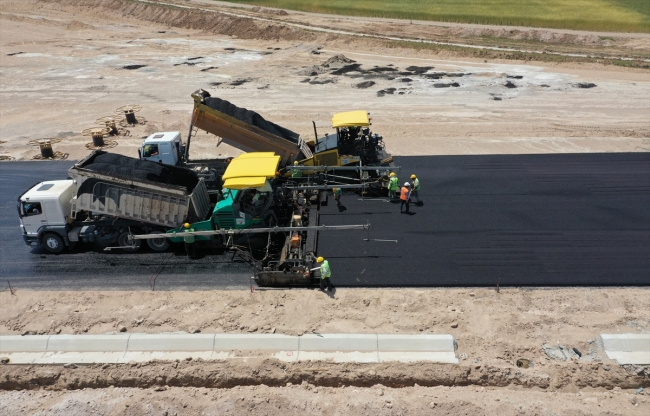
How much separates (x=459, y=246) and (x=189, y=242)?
7.93 metres

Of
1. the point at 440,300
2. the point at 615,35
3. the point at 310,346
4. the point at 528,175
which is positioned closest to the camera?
the point at 310,346

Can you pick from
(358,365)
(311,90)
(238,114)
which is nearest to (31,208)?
(238,114)

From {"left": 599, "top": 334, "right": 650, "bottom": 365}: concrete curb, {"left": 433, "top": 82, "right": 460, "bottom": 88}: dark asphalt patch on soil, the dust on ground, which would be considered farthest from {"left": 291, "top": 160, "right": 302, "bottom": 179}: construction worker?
{"left": 433, "top": 82, "right": 460, "bottom": 88}: dark asphalt patch on soil

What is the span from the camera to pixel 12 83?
37031 mm

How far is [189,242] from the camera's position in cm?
1581

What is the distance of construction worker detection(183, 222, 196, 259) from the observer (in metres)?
15.5

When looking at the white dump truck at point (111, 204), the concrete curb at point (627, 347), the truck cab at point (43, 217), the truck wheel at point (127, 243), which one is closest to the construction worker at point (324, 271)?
the white dump truck at point (111, 204)

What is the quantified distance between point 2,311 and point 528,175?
18072mm

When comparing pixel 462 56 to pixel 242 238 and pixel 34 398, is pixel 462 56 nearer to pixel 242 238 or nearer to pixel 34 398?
pixel 242 238

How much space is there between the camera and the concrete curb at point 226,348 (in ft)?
40.4

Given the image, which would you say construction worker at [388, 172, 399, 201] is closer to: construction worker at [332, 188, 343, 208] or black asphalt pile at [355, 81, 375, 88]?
construction worker at [332, 188, 343, 208]

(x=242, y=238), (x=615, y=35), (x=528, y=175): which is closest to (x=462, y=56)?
(x=615, y=35)

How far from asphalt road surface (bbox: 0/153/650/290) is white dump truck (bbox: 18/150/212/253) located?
2.29 ft

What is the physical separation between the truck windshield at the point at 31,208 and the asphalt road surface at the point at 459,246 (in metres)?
1.37
